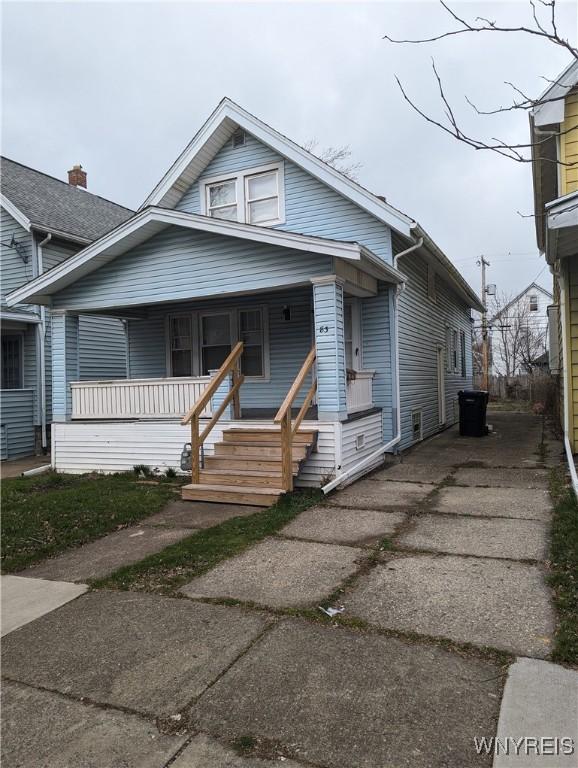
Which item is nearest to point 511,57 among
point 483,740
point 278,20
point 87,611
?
point 278,20

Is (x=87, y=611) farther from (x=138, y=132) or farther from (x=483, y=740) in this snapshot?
(x=138, y=132)

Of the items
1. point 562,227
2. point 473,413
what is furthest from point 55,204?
point 562,227

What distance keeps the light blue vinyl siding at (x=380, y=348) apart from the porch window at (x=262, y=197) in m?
2.67

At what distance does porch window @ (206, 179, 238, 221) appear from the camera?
10844 millimetres

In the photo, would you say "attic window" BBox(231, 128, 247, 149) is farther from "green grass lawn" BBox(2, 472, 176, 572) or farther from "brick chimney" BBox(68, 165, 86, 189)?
"brick chimney" BBox(68, 165, 86, 189)

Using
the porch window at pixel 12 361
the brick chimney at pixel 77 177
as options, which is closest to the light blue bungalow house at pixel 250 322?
the porch window at pixel 12 361

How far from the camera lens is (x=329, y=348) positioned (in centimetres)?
744

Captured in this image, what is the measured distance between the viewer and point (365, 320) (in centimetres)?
966

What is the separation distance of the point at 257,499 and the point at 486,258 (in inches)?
1364

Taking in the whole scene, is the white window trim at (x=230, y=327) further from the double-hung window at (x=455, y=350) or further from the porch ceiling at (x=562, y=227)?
the double-hung window at (x=455, y=350)

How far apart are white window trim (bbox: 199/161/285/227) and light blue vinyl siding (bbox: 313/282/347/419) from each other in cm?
323

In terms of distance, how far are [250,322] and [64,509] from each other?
18.3ft

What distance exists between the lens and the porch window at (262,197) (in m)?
10.4

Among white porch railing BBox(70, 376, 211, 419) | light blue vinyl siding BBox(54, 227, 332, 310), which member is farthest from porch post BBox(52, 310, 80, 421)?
light blue vinyl siding BBox(54, 227, 332, 310)
